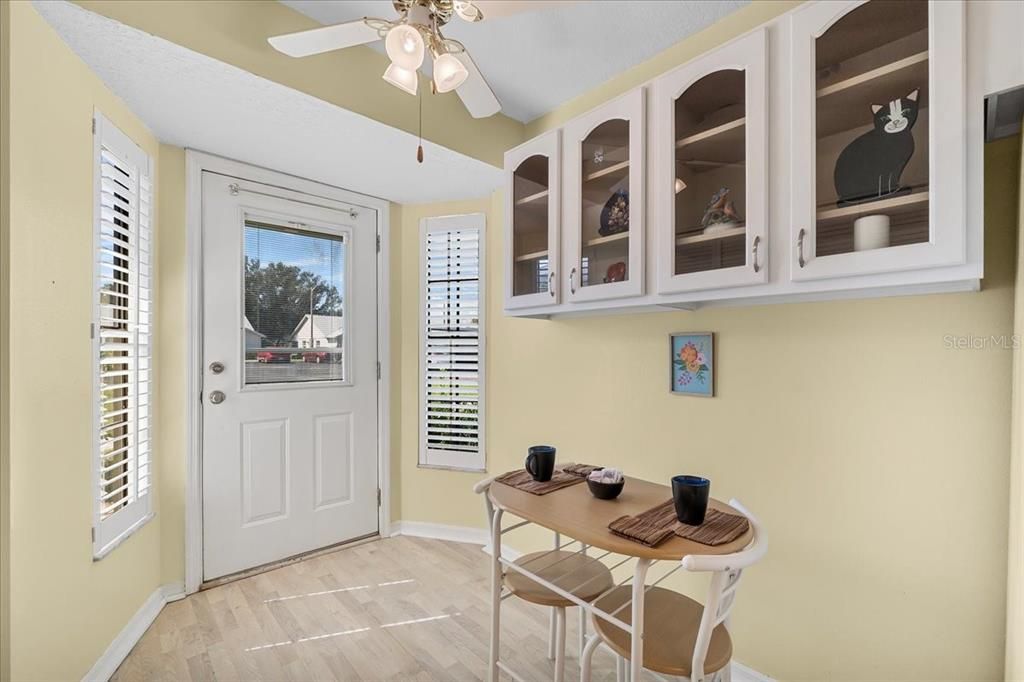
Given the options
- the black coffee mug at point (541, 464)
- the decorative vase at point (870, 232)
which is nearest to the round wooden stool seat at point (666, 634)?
the black coffee mug at point (541, 464)

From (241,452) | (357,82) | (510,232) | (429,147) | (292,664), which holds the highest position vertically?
(357,82)

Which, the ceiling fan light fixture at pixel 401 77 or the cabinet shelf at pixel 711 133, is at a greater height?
the ceiling fan light fixture at pixel 401 77

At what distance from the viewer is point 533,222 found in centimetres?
213

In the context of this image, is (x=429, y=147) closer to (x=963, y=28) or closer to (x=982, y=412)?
(x=963, y=28)

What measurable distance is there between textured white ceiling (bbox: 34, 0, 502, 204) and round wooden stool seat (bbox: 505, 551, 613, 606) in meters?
1.91

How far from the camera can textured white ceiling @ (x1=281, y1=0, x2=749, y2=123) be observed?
1.73m

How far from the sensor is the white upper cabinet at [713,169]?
1365 millimetres

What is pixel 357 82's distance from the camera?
195 cm

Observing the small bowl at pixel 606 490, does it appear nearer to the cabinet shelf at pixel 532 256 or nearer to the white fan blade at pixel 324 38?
the cabinet shelf at pixel 532 256

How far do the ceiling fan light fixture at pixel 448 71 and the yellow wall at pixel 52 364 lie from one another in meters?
1.17

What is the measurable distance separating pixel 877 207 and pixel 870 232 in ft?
0.21

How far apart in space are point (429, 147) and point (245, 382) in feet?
5.25

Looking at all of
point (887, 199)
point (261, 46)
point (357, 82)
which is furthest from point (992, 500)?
point (261, 46)

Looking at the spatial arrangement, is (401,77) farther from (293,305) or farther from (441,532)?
(441,532)
